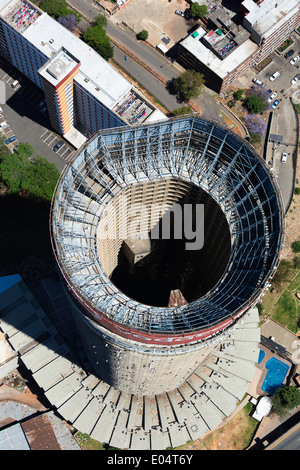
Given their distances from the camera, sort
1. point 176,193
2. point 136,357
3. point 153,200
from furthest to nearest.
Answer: point 153,200 < point 176,193 < point 136,357

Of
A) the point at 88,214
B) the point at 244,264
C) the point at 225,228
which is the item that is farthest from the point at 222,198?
the point at 88,214

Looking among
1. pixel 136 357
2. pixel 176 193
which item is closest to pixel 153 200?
pixel 176 193

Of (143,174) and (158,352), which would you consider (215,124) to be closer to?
(143,174)

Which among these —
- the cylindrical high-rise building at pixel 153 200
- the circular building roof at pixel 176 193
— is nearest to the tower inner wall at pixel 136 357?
the cylindrical high-rise building at pixel 153 200

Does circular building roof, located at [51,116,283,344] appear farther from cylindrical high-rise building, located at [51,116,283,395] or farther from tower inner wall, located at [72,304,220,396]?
tower inner wall, located at [72,304,220,396]

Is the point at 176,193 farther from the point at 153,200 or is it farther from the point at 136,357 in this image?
the point at 136,357

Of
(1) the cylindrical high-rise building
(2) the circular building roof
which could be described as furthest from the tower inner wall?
(2) the circular building roof

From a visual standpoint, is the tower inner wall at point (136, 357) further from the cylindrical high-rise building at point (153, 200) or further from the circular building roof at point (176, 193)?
the circular building roof at point (176, 193)
